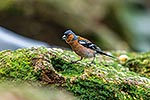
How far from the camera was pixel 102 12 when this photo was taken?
19.9 m

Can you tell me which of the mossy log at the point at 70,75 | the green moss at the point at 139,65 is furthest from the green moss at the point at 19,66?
the green moss at the point at 139,65

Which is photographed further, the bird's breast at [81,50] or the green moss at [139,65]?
the green moss at [139,65]

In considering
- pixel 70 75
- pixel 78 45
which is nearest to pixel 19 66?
pixel 70 75

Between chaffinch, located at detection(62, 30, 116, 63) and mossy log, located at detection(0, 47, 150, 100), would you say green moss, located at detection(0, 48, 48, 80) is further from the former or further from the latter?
chaffinch, located at detection(62, 30, 116, 63)

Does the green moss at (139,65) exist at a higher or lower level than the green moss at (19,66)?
higher

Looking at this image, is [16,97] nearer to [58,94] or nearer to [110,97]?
[58,94]

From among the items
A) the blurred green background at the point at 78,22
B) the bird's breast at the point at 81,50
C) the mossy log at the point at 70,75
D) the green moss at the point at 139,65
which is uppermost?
the blurred green background at the point at 78,22

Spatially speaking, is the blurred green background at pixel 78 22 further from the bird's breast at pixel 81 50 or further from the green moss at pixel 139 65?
the bird's breast at pixel 81 50

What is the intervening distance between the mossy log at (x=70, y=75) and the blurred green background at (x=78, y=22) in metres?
11.4

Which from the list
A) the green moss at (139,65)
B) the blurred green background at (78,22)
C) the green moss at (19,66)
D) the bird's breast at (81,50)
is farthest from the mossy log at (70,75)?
the blurred green background at (78,22)

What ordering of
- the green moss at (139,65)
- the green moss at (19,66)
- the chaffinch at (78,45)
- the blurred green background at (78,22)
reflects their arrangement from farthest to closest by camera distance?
1. the blurred green background at (78,22)
2. the green moss at (139,65)
3. the chaffinch at (78,45)
4. the green moss at (19,66)

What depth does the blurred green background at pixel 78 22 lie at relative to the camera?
1642cm

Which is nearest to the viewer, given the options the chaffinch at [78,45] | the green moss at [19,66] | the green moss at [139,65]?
the green moss at [19,66]

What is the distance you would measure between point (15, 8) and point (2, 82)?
477 inches
